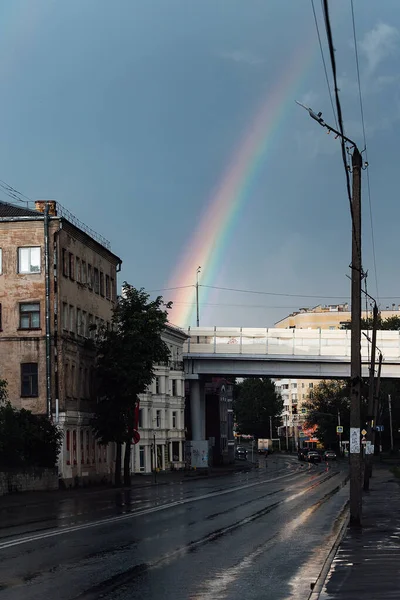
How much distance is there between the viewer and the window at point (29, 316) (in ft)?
199

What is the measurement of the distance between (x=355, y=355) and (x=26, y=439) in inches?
1289

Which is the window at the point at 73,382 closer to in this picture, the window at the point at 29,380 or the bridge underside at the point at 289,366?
the window at the point at 29,380

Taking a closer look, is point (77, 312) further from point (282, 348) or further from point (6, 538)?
point (6, 538)

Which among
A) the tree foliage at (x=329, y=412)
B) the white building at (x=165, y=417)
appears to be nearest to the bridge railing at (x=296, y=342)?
the white building at (x=165, y=417)

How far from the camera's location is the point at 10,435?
51.0m

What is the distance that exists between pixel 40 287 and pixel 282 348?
3181 centimetres

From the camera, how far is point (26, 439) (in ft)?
181

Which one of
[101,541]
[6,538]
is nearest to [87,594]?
[101,541]

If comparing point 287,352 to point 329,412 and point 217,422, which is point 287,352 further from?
point 329,412

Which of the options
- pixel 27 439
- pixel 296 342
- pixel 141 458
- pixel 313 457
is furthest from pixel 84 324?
pixel 313 457

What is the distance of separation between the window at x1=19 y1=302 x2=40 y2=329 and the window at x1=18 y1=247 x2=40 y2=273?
1.98 metres

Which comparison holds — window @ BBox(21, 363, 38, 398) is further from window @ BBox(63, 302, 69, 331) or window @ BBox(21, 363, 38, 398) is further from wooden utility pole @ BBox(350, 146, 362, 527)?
wooden utility pole @ BBox(350, 146, 362, 527)

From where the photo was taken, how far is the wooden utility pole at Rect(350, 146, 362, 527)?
2516 cm

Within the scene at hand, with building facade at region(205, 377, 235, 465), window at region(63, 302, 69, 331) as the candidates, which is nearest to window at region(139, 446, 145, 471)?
building facade at region(205, 377, 235, 465)
